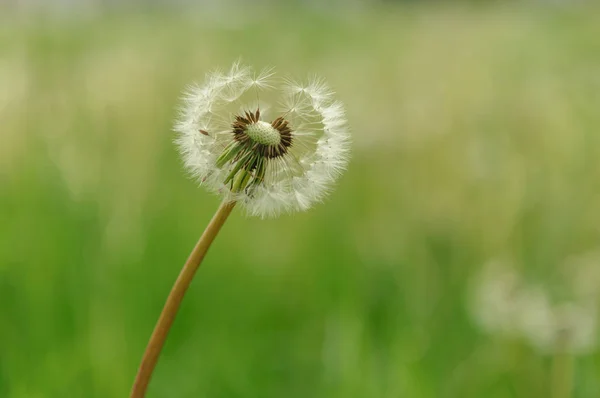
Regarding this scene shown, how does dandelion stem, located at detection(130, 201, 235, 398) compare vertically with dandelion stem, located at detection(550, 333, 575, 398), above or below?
below

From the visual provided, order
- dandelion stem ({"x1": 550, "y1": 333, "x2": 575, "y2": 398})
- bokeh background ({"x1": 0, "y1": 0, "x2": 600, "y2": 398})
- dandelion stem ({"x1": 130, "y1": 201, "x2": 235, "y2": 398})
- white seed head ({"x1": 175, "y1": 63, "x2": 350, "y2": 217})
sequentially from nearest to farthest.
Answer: dandelion stem ({"x1": 130, "y1": 201, "x2": 235, "y2": 398})
white seed head ({"x1": 175, "y1": 63, "x2": 350, "y2": 217})
dandelion stem ({"x1": 550, "y1": 333, "x2": 575, "y2": 398})
bokeh background ({"x1": 0, "y1": 0, "x2": 600, "y2": 398})

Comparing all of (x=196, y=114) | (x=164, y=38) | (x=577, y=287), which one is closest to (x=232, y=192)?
(x=196, y=114)

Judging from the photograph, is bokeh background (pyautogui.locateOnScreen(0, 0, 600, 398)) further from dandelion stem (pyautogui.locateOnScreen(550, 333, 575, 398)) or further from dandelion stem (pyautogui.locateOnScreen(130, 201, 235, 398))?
dandelion stem (pyautogui.locateOnScreen(130, 201, 235, 398))

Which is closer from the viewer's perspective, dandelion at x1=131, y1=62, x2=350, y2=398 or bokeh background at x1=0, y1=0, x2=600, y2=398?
dandelion at x1=131, y1=62, x2=350, y2=398

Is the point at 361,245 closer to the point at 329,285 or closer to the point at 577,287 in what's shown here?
the point at 329,285

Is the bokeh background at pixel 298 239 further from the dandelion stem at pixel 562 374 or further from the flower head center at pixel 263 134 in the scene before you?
the flower head center at pixel 263 134

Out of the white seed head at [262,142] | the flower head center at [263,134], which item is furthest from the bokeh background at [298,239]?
the flower head center at [263,134]

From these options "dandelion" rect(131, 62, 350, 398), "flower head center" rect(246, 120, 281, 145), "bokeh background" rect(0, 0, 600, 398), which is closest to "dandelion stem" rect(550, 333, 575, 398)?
"bokeh background" rect(0, 0, 600, 398)

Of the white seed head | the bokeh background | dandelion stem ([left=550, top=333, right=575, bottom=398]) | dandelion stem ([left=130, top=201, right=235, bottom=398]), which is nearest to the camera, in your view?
dandelion stem ([left=130, top=201, right=235, bottom=398])
